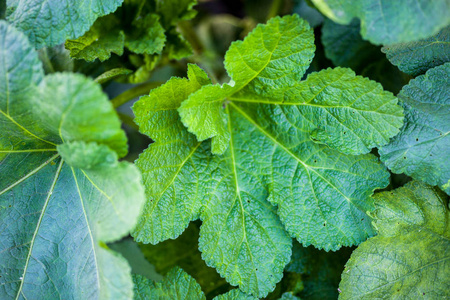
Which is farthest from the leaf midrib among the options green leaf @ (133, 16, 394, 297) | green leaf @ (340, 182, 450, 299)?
green leaf @ (340, 182, 450, 299)

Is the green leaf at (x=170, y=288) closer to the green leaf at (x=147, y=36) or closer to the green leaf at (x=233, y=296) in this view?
the green leaf at (x=233, y=296)

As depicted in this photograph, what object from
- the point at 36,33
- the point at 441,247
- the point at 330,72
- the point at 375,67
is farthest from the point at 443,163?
the point at 36,33

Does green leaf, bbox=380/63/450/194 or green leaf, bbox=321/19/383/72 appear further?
green leaf, bbox=321/19/383/72

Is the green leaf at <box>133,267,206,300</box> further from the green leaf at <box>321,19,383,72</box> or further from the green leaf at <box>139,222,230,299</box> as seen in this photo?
the green leaf at <box>321,19,383,72</box>

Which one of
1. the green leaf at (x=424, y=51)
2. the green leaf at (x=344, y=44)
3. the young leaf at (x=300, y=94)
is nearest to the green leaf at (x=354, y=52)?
the green leaf at (x=344, y=44)

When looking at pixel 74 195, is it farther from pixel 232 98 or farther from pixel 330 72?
pixel 330 72

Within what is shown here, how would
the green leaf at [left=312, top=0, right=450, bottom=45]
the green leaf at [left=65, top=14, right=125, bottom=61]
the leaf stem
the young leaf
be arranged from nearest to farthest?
the green leaf at [left=312, top=0, right=450, bottom=45] → the young leaf → the green leaf at [left=65, top=14, right=125, bottom=61] → the leaf stem
